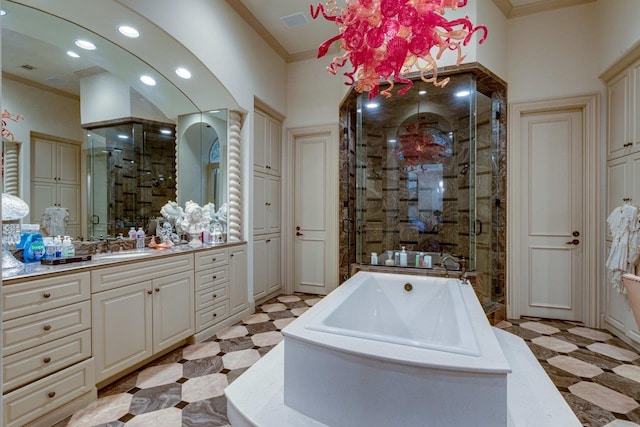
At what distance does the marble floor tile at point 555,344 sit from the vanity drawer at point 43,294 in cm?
363

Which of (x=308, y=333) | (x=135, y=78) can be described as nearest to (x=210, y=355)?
(x=308, y=333)

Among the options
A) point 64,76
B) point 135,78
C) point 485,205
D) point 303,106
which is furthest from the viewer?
point 303,106

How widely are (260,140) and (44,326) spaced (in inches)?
112

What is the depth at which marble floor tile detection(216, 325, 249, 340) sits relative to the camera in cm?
312

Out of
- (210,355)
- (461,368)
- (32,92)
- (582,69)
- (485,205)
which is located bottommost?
(210,355)

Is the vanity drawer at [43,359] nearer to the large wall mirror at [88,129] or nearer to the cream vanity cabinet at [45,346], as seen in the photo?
the cream vanity cabinet at [45,346]

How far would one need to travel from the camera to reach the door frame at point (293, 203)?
4.37 m

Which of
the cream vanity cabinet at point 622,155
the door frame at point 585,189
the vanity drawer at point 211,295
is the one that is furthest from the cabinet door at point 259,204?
the cream vanity cabinet at point 622,155

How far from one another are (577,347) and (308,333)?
2.67 meters

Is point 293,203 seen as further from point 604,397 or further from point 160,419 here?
point 604,397

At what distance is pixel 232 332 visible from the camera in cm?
322

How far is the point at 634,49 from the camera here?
9.12 ft

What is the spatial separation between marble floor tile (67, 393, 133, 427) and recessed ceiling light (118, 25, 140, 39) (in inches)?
106

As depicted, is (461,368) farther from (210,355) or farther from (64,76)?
(64,76)
